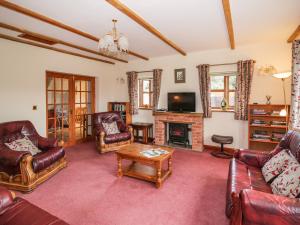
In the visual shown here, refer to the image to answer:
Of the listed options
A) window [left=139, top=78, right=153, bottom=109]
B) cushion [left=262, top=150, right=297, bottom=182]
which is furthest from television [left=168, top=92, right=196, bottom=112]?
cushion [left=262, top=150, right=297, bottom=182]

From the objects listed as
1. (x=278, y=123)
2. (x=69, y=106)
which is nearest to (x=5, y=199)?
(x=69, y=106)

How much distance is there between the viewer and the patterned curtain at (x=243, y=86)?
4.13 meters

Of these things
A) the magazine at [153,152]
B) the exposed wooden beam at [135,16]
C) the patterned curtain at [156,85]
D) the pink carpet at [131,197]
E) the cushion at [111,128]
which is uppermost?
the exposed wooden beam at [135,16]

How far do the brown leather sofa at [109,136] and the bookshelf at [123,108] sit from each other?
0.66 meters

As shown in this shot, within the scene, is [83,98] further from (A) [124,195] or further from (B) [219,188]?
(B) [219,188]

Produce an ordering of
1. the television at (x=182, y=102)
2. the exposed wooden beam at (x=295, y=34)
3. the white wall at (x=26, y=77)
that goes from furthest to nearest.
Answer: the television at (x=182, y=102) → the white wall at (x=26, y=77) → the exposed wooden beam at (x=295, y=34)

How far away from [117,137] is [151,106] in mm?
1771

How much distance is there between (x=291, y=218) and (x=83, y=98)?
214 inches

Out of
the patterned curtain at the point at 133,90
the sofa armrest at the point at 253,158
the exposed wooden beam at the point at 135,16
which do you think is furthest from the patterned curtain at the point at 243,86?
the patterned curtain at the point at 133,90

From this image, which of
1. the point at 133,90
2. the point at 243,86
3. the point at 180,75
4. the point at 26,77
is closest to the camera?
the point at 26,77

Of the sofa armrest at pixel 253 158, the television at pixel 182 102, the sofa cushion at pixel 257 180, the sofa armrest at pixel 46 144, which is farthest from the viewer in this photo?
the television at pixel 182 102

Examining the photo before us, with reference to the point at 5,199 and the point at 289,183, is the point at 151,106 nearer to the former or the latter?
the point at 289,183

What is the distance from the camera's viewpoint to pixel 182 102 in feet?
16.4

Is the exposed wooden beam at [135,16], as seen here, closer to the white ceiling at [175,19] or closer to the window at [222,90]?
the white ceiling at [175,19]
